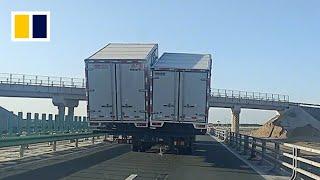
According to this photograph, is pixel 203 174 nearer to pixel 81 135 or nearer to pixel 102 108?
pixel 102 108

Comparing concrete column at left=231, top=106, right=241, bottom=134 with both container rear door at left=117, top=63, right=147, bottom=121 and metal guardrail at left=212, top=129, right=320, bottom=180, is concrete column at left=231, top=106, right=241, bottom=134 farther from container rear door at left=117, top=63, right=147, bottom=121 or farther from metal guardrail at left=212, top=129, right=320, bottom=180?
container rear door at left=117, top=63, right=147, bottom=121

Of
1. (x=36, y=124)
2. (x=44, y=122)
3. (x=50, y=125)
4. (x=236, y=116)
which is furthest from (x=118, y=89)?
(x=236, y=116)

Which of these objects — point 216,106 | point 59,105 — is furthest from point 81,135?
point 216,106

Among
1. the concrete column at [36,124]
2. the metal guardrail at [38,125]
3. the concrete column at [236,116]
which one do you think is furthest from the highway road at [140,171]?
the concrete column at [236,116]

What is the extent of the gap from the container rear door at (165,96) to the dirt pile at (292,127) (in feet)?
162

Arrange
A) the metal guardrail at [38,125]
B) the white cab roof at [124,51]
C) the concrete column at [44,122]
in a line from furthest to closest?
the concrete column at [44,122] < the white cab roof at [124,51] < the metal guardrail at [38,125]

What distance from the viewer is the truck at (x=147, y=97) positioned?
947 inches

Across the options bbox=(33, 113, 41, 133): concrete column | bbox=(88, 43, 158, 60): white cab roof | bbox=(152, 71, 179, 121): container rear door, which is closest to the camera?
bbox=(152, 71, 179, 121): container rear door

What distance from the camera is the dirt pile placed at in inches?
2926

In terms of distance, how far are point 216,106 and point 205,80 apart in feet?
214

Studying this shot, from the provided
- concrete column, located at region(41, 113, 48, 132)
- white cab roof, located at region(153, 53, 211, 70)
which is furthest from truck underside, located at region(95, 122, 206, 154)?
concrete column, located at region(41, 113, 48, 132)

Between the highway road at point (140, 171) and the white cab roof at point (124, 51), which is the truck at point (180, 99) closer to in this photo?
the white cab roof at point (124, 51)

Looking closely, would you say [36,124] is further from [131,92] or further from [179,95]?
[179,95]

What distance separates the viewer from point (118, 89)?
24375 mm
